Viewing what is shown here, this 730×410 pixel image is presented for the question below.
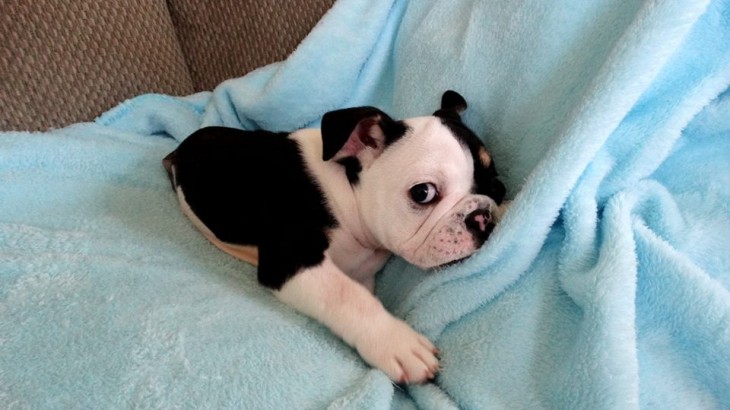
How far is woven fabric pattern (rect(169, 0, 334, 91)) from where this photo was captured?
7.94 feet

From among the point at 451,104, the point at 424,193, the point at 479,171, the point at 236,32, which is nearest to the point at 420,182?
the point at 424,193

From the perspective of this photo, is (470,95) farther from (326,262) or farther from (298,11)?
(298,11)

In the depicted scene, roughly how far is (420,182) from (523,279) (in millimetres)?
330

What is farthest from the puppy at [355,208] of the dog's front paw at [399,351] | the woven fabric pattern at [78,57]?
the woven fabric pattern at [78,57]

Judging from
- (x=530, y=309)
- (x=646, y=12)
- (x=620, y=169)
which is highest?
(x=646, y=12)

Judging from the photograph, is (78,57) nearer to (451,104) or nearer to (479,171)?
(451,104)

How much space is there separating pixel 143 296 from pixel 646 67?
120cm

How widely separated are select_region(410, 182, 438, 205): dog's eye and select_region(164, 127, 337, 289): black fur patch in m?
0.27

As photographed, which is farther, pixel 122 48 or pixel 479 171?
pixel 122 48

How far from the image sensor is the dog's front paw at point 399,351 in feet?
4.29

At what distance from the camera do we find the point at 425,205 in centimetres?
Answer: 151

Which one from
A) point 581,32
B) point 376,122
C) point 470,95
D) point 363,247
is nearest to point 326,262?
point 363,247

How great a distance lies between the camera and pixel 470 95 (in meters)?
1.77

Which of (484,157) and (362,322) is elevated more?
(484,157)
